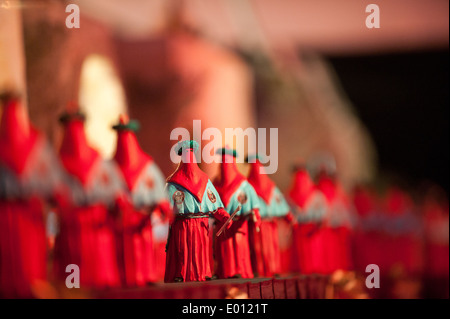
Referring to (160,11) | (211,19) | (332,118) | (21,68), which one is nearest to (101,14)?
(160,11)

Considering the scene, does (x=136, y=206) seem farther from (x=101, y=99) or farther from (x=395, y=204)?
(x=395, y=204)

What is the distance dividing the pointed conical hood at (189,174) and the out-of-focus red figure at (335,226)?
62.5 inches

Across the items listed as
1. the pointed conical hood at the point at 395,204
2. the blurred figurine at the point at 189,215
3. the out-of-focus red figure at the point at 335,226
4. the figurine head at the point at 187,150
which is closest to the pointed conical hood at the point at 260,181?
the blurred figurine at the point at 189,215

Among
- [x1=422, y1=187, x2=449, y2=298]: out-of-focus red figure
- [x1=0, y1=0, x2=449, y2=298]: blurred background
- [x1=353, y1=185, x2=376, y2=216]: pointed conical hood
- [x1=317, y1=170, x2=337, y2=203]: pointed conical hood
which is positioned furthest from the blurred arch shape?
[x1=422, y1=187, x2=449, y2=298]: out-of-focus red figure

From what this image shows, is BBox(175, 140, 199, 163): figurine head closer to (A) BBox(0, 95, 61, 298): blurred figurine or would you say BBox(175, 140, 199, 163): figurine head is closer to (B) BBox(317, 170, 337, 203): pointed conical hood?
(A) BBox(0, 95, 61, 298): blurred figurine

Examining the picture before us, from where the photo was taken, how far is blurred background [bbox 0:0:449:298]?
6.61 metres

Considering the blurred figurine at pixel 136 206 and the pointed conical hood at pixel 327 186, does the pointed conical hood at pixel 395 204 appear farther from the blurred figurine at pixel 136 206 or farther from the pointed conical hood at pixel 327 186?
the blurred figurine at pixel 136 206

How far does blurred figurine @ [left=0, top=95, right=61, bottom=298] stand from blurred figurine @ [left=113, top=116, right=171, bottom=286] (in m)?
0.55

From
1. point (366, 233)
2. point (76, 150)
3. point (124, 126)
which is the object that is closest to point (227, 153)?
point (124, 126)

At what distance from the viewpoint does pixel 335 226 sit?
5.27 meters

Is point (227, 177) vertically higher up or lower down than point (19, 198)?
higher up

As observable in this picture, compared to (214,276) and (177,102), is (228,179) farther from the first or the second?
(177,102)

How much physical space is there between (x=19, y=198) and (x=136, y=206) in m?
0.74

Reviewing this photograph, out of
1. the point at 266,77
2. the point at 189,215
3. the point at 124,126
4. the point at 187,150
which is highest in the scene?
the point at 266,77
